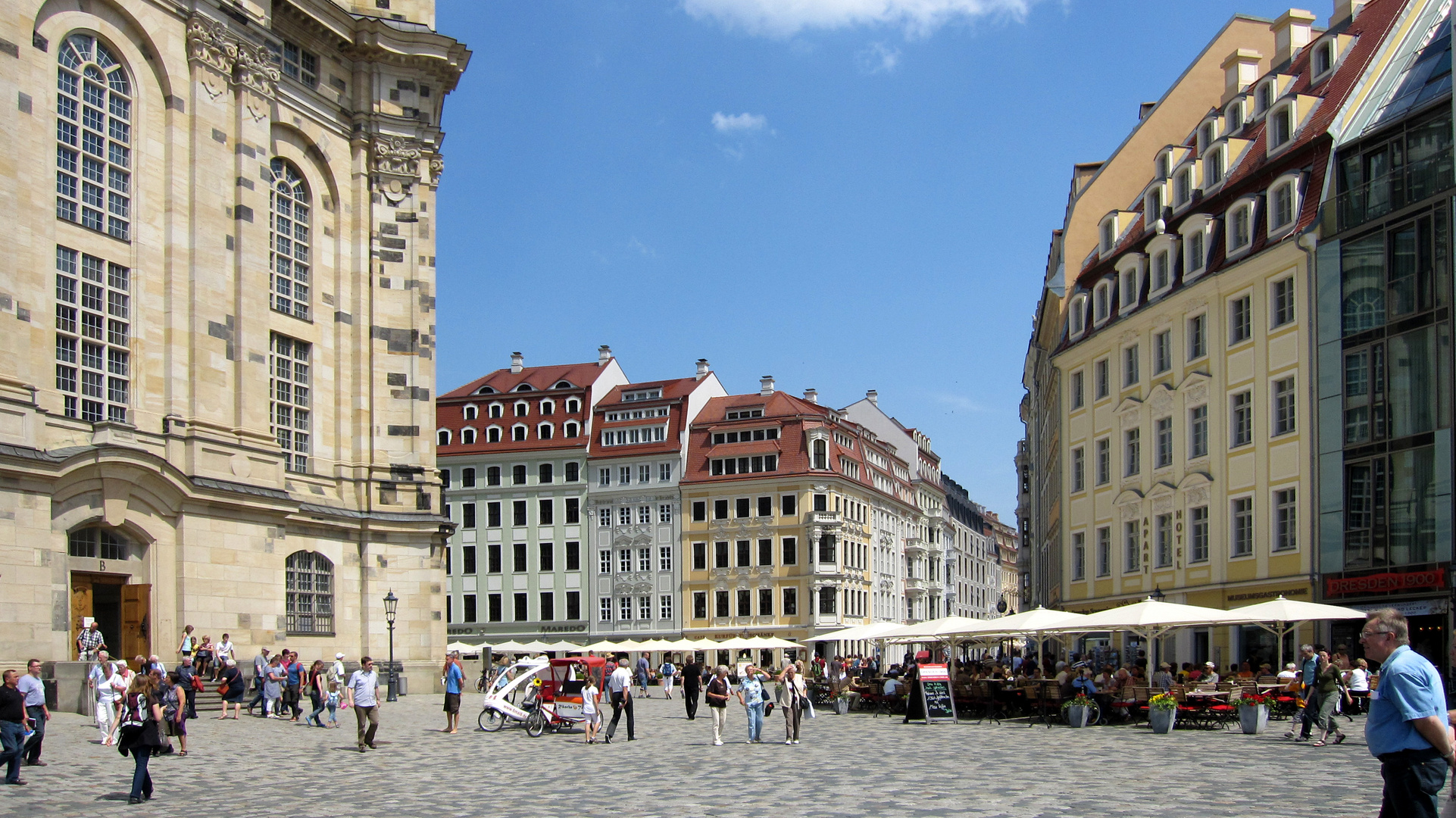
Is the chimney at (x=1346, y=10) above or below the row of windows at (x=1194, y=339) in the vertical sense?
above

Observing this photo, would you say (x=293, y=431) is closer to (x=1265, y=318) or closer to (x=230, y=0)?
(x=230, y=0)

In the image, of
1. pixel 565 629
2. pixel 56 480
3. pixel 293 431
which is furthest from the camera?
pixel 565 629

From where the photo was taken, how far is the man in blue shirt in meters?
8.38

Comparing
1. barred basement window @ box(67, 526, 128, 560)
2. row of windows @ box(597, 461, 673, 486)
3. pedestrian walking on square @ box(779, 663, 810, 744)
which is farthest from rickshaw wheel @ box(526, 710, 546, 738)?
row of windows @ box(597, 461, 673, 486)

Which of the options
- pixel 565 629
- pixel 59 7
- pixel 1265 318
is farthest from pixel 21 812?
pixel 565 629

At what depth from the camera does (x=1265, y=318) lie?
39.8m

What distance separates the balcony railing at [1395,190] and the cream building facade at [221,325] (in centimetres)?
2825

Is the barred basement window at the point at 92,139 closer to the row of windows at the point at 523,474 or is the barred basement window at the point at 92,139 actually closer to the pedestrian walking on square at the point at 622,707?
the pedestrian walking on square at the point at 622,707

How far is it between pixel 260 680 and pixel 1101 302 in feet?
97.2

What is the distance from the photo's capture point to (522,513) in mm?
93562

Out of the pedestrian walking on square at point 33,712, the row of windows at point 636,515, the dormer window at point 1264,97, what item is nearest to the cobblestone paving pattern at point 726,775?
the pedestrian walking on square at point 33,712

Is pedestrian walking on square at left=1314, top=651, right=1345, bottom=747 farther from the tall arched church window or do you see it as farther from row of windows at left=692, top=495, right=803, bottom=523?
row of windows at left=692, top=495, right=803, bottom=523

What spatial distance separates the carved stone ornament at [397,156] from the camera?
1933 inches

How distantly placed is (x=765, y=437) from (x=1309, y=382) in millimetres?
55398
